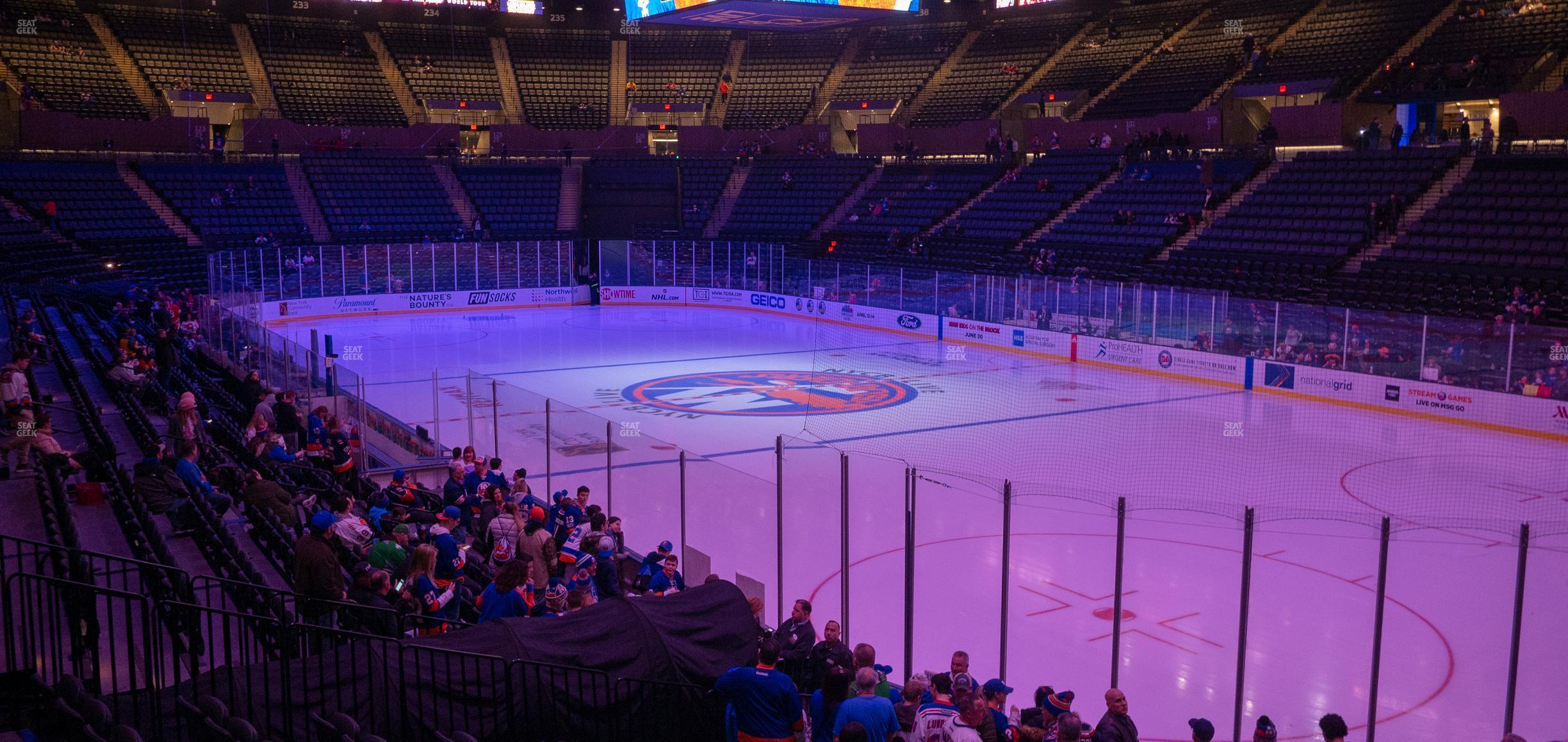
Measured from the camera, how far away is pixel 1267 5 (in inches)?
1769

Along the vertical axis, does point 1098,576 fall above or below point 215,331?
below

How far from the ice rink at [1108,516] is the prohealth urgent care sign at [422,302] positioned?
12247 mm

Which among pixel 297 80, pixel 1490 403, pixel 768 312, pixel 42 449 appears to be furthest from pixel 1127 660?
pixel 297 80

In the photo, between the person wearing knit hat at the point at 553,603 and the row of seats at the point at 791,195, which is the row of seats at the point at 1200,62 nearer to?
the row of seats at the point at 791,195


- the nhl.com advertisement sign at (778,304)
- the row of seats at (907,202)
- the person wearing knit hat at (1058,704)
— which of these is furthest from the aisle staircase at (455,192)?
the person wearing knit hat at (1058,704)

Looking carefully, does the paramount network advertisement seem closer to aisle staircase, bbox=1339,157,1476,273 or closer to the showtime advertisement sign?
aisle staircase, bbox=1339,157,1476,273

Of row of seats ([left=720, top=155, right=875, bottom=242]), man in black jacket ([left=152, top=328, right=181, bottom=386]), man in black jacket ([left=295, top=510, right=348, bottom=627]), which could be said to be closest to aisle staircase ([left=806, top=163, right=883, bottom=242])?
row of seats ([left=720, top=155, right=875, bottom=242])

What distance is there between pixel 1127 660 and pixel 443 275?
34.8 meters

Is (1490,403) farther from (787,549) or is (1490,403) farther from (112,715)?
(112,715)

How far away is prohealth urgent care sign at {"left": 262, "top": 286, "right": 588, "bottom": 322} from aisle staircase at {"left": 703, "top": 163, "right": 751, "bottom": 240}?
214 inches

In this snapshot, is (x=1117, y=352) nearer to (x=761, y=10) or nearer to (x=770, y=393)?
(x=770, y=393)

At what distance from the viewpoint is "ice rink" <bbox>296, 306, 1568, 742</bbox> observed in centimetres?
1033

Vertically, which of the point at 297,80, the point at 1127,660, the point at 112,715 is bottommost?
the point at 1127,660

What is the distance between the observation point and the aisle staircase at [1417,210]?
27938 millimetres
